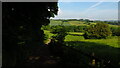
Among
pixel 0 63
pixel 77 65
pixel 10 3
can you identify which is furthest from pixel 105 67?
pixel 10 3

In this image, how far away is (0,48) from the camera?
558 centimetres

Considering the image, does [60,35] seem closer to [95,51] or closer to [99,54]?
[99,54]

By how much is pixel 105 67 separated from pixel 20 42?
346 centimetres

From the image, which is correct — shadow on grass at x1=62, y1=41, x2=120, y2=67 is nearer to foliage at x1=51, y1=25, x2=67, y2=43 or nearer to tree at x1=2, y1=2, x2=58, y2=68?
foliage at x1=51, y1=25, x2=67, y2=43

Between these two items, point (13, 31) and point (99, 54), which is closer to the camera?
point (13, 31)

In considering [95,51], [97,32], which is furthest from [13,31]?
[97,32]

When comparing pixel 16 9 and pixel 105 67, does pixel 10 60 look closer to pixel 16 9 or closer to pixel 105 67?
pixel 16 9

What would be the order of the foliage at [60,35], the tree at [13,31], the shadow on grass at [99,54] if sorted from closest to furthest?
the tree at [13,31], the shadow on grass at [99,54], the foliage at [60,35]

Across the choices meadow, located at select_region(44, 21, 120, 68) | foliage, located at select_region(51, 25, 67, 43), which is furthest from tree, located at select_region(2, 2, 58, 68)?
foliage, located at select_region(51, 25, 67, 43)

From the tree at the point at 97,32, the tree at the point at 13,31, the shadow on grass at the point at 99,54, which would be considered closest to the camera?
the tree at the point at 13,31

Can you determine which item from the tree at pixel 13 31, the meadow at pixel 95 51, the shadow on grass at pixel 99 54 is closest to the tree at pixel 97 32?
the meadow at pixel 95 51

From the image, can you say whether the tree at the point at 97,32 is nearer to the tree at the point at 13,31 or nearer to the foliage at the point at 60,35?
the foliage at the point at 60,35

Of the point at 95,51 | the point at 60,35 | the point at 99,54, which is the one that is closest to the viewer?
the point at 99,54

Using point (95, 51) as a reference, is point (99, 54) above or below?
above
